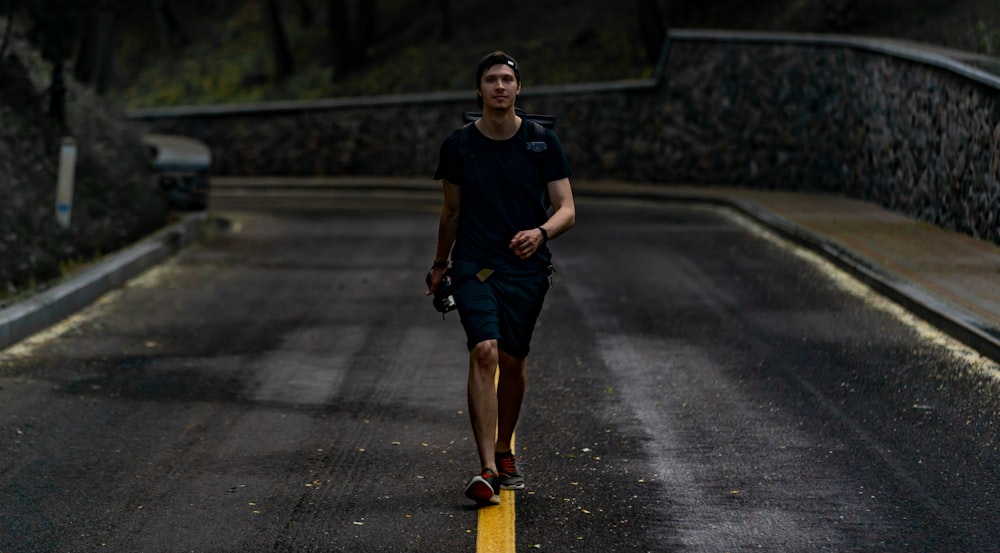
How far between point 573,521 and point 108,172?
15.6m

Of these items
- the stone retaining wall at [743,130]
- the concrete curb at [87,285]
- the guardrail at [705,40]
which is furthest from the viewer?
the guardrail at [705,40]

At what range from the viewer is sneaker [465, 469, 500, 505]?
7.02m

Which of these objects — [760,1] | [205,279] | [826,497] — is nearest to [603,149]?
[760,1]

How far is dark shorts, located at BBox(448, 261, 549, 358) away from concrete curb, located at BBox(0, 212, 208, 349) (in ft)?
18.2

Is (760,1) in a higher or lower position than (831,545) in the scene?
higher

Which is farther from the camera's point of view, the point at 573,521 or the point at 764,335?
the point at 764,335

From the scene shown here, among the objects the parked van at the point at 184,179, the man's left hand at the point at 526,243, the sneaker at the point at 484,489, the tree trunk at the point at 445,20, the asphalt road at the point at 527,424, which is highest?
the tree trunk at the point at 445,20

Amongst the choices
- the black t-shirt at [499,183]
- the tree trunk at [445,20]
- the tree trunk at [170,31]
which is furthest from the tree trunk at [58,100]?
the tree trunk at [170,31]

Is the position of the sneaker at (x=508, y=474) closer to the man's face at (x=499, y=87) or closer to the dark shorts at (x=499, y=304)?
the dark shorts at (x=499, y=304)

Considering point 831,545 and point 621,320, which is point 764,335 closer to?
point 621,320

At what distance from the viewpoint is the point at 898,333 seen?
12164 mm

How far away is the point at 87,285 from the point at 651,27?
71.6 feet

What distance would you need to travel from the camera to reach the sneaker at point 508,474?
743 cm

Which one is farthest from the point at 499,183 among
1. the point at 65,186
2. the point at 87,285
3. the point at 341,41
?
the point at 341,41
